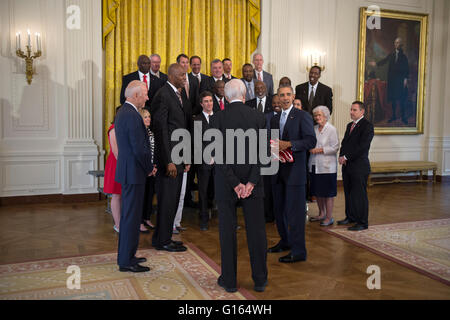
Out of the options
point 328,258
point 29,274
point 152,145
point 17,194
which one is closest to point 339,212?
point 328,258

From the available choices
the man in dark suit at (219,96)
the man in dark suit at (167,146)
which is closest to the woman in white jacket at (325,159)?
the man in dark suit at (219,96)

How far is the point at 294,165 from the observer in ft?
13.2

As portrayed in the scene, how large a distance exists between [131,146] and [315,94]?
4.57 m

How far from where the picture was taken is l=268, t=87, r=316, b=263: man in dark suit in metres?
4.01

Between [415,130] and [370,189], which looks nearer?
[370,189]

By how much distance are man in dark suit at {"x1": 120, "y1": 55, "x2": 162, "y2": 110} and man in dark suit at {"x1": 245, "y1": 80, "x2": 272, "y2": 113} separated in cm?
152

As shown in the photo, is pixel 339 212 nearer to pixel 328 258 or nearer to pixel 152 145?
pixel 328 258

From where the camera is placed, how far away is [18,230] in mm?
5246

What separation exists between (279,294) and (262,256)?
1.09 feet

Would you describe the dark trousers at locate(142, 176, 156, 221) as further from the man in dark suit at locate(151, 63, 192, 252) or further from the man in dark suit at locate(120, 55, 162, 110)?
the man in dark suit at locate(120, 55, 162, 110)

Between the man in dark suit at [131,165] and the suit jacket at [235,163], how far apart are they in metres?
0.75

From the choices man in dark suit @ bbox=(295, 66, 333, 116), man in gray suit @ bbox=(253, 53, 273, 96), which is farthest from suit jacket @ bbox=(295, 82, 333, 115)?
man in gray suit @ bbox=(253, 53, 273, 96)

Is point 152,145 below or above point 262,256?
above

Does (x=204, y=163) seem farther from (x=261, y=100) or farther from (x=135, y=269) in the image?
(x=135, y=269)
